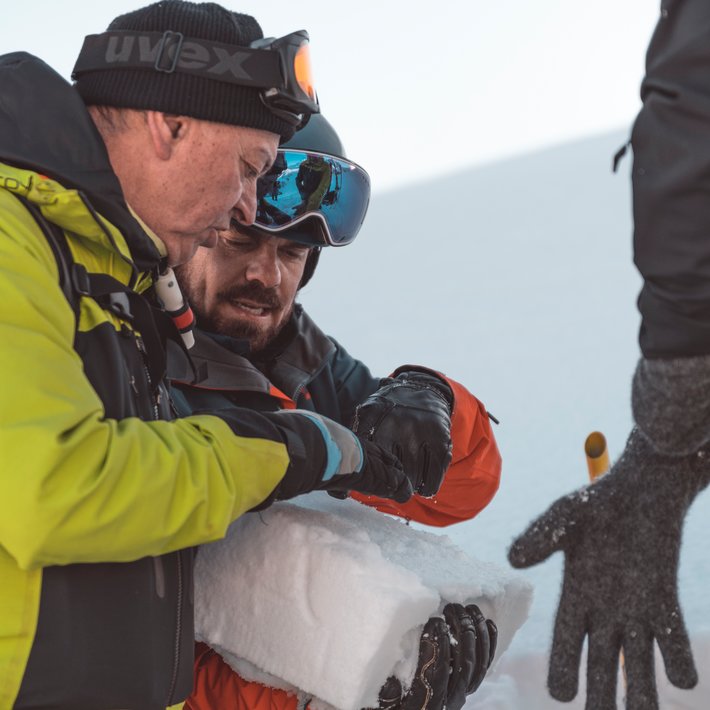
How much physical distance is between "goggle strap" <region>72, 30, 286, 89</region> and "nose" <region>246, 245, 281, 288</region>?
2.78 ft

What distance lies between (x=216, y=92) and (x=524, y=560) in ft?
3.02

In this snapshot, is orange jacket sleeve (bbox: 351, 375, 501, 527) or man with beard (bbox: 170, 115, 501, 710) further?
orange jacket sleeve (bbox: 351, 375, 501, 527)

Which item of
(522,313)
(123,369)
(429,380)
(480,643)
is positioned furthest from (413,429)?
(522,313)

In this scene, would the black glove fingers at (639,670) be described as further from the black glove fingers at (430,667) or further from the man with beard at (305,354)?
the man with beard at (305,354)

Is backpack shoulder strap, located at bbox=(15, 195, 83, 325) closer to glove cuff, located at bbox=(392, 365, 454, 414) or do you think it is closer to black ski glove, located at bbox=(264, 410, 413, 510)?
black ski glove, located at bbox=(264, 410, 413, 510)

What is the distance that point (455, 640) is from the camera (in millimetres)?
1779

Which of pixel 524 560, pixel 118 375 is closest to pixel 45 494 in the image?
pixel 118 375

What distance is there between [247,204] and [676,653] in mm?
1054

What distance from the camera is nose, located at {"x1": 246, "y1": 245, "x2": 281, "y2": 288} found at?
248cm

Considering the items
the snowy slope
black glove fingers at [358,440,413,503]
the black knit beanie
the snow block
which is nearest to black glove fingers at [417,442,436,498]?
the snow block

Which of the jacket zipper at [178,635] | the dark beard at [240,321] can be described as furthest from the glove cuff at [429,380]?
the jacket zipper at [178,635]

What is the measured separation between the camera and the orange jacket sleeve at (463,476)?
2443mm

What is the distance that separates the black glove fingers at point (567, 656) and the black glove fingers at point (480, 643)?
25 centimetres

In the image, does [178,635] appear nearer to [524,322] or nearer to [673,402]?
[673,402]
